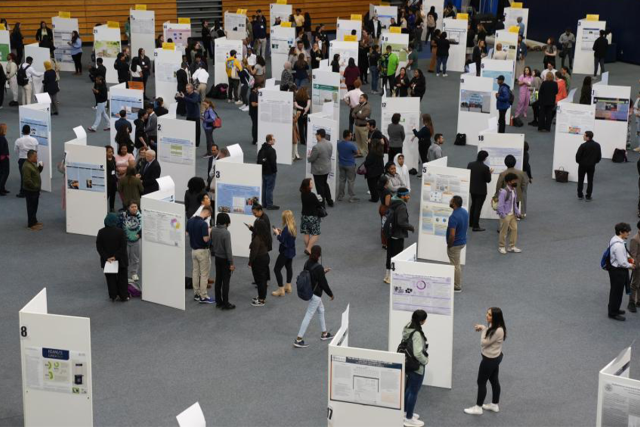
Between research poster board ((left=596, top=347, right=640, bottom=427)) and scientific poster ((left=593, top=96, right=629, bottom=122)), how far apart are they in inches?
466

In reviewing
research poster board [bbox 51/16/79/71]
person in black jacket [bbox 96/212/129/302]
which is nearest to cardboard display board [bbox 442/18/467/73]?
research poster board [bbox 51/16/79/71]

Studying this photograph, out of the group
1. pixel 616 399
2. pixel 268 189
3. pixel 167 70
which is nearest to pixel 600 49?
pixel 167 70

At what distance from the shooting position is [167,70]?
2408 cm

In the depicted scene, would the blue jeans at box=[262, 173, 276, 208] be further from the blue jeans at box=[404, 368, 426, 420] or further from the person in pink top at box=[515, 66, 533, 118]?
the person in pink top at box=[515, 66, 533, 118]

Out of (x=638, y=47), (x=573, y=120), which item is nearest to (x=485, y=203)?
(x=573, y=120)

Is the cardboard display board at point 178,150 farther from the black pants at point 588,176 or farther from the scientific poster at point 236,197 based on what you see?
the black pants at point 588,176

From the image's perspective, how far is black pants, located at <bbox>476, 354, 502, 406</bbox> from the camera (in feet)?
34.4

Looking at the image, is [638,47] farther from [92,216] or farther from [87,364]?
[87,364]

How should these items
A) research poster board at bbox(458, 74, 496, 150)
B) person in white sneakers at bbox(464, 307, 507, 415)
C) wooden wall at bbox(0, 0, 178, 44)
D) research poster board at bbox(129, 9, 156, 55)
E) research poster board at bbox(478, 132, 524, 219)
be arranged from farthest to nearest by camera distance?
1. wooden wall at bbox(0, 0, 178, 44)
2. research poster board at bbox(129, 9, 156, 55)
3. research poster board at bbox(458, 74, 496, 150)
4. research poster board at bbox(478, 132, 524, 219)
5. person in white sneakers at bbox(464, 307, 507, 415)

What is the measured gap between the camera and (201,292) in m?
13.5

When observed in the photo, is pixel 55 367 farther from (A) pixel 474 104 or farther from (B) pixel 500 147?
(A) pixel 474 104

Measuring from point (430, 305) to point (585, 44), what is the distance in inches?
758

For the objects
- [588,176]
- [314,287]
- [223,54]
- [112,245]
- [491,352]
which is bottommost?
[491,352]

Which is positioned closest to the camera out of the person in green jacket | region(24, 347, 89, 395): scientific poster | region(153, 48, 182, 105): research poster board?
region(24, 347, 89, 395): scientific poster
